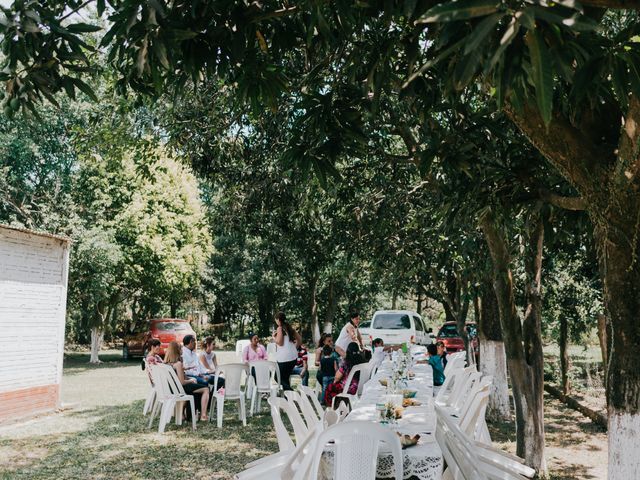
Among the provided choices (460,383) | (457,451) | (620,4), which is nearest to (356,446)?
(457,451)

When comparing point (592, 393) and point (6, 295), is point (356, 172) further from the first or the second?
point (592, 393)

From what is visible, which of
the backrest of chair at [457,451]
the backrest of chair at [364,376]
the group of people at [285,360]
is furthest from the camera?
the backrest of chair at [364,376]

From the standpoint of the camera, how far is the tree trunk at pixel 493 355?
12203 mm

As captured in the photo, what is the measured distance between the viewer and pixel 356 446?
15.6 ft

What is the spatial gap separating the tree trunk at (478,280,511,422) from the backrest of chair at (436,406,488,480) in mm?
6424

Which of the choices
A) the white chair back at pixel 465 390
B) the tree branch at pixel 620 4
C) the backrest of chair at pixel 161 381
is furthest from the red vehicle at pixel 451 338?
the tree branch at pixel 620 4

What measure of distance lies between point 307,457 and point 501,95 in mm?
3787

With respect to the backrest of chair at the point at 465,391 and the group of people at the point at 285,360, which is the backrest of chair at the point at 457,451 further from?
the group of people at the point at 285,360

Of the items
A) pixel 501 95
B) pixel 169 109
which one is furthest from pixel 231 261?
pixel 501 95

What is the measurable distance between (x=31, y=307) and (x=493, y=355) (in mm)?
8984

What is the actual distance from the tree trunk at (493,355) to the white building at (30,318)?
8400mm

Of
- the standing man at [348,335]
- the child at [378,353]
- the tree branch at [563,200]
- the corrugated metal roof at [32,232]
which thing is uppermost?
the corrugated metal roof at [32,232]

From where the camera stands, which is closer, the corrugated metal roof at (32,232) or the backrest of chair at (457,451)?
the backrest of chair at (457,451)

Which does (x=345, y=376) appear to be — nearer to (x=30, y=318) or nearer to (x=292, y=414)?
(x=292, y=414)
